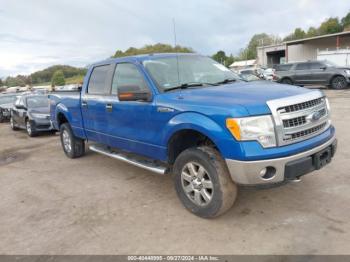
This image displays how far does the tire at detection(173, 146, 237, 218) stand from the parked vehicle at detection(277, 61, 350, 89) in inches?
646

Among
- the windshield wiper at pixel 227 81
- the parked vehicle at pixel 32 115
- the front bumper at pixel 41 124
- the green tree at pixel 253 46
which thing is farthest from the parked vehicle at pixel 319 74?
the green tree at pixel 253 46

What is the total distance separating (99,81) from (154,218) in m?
2.78

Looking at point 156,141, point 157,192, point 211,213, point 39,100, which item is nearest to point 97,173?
point 157,192

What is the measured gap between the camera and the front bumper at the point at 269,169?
3084mm

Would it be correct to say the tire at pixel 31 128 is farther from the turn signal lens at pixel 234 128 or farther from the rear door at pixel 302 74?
the rear door at pixel 302 74

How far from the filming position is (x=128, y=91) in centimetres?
393

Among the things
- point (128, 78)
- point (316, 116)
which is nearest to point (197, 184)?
point (316, 116)

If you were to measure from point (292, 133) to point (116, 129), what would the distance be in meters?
2.69

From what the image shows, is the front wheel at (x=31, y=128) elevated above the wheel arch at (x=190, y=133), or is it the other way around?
the wheel arch at (x=190, y=133)

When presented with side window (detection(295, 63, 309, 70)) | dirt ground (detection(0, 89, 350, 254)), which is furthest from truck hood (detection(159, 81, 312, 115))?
side window (detection(295, 63, 309, 70))

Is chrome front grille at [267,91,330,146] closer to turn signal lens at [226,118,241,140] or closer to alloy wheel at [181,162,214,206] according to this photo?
turn signal lens at [226,118,241,140]

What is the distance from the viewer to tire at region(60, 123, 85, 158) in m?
6.68

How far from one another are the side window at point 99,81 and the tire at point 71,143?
143cm

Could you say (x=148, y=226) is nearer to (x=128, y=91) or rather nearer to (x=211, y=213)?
(x=211, y=213)
